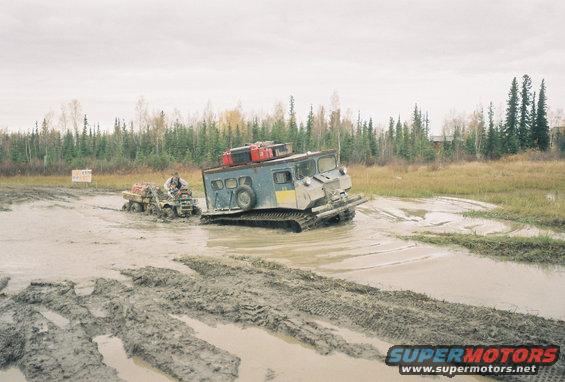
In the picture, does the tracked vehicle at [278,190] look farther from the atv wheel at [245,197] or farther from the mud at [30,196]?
the mud at [30,196]

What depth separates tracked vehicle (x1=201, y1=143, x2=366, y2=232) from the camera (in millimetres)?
13219

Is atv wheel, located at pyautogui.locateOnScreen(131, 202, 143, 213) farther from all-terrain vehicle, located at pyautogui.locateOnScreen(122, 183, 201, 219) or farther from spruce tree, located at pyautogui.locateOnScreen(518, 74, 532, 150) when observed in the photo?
spruce tree, located at pyautogui.locateOnScreen(518, 74, 532, 150)

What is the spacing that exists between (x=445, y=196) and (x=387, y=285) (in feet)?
47.8

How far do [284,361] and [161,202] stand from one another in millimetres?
12928

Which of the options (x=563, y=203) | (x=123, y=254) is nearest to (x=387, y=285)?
(x=123, y=254)

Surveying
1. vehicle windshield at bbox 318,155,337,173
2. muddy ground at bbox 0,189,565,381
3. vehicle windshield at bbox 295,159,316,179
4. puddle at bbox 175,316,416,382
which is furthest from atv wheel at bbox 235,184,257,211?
puddle at bbox 175,316,416,382

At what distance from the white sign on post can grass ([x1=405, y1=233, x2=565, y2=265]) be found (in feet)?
89.7

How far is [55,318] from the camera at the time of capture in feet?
21.4

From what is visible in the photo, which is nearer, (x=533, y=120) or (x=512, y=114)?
(x=533, y=120)

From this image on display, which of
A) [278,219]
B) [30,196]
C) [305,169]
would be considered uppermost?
[305,169]

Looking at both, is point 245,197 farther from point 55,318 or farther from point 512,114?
point 512,114

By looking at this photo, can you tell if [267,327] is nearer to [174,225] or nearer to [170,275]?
[170,275]

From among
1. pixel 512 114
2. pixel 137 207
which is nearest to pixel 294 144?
pixel 512 114

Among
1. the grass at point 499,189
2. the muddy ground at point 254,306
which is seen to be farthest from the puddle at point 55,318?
the grass at point 499,189
